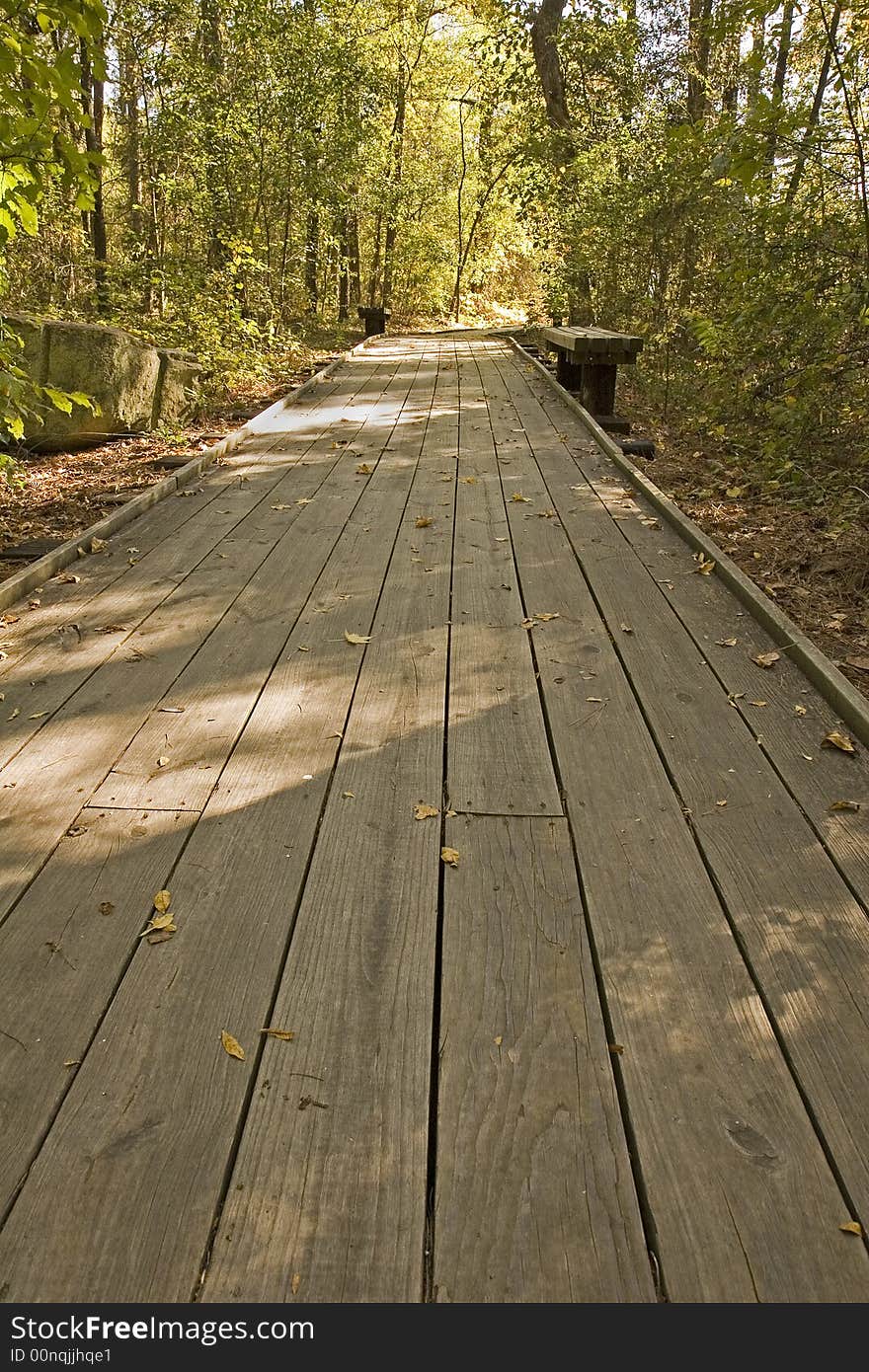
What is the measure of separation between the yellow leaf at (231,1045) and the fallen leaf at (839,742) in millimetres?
1723

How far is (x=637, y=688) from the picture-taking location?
279 cm

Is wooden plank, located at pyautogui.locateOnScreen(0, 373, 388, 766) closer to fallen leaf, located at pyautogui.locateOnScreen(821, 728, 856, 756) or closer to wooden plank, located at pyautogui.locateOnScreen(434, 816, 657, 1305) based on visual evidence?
wooden plank, located at pyautogui.locateOnScreen(434, 816, 657, 1305)

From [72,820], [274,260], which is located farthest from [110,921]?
[274,260]

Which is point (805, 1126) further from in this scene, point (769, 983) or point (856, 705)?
point (856, 705)

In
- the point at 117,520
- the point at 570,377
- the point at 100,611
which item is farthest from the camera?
the point at 570,377

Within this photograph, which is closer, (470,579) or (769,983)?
(769,983)

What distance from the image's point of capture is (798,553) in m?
4.33

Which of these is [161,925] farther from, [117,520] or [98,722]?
[117,520]

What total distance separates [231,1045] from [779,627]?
233 centimetres

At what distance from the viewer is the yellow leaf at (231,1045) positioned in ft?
4.91

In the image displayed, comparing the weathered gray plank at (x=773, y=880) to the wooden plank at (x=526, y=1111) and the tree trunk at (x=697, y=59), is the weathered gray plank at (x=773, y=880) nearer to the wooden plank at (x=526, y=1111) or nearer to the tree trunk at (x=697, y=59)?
the wooden plank at (x=526, y=1111)

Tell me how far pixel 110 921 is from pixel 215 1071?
0.47 metres

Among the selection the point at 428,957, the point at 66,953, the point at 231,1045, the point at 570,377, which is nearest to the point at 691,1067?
the point at 428,957
